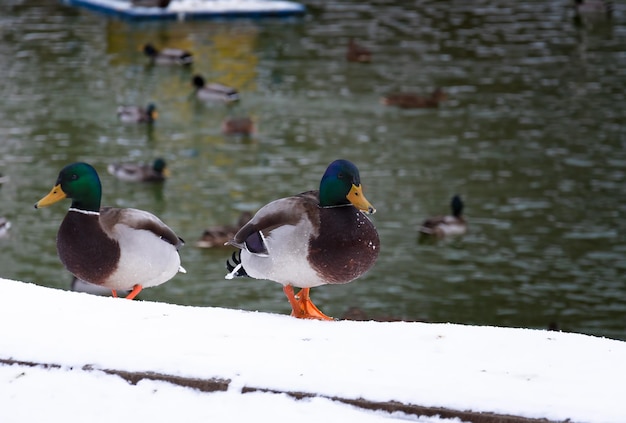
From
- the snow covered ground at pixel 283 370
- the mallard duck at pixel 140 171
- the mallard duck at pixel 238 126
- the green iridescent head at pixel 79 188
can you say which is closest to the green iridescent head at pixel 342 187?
the snow covered ground at pixel 283 370

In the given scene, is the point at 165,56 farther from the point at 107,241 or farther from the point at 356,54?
the point at 107,241

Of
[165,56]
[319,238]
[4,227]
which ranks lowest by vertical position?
[165,56]

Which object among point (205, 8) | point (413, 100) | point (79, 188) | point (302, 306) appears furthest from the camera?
point (205, 8)

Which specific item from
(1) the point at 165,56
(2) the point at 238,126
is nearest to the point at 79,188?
(2) the point at 238,126

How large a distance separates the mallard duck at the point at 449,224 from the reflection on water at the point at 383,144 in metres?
0.16

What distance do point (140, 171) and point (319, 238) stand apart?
11.4 meters

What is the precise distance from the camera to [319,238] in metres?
5.16

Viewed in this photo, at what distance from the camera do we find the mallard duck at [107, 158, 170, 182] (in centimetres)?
1628

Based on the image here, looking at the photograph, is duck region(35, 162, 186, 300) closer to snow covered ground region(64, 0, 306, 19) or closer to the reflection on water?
the reflection on water

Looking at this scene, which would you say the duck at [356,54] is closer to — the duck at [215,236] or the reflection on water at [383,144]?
the reflection on water at [383,144]

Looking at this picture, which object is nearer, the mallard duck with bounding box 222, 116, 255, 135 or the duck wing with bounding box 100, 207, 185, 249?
the duck wing with bounding box 100, 207, 185, 249

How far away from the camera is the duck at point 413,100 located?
2131 centimetres

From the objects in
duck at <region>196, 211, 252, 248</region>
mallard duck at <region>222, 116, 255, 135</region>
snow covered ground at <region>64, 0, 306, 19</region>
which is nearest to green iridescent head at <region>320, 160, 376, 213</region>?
duck at <region>196, 211, 252, 248</region>

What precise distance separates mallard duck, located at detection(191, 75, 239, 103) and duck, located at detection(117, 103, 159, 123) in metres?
2.30
